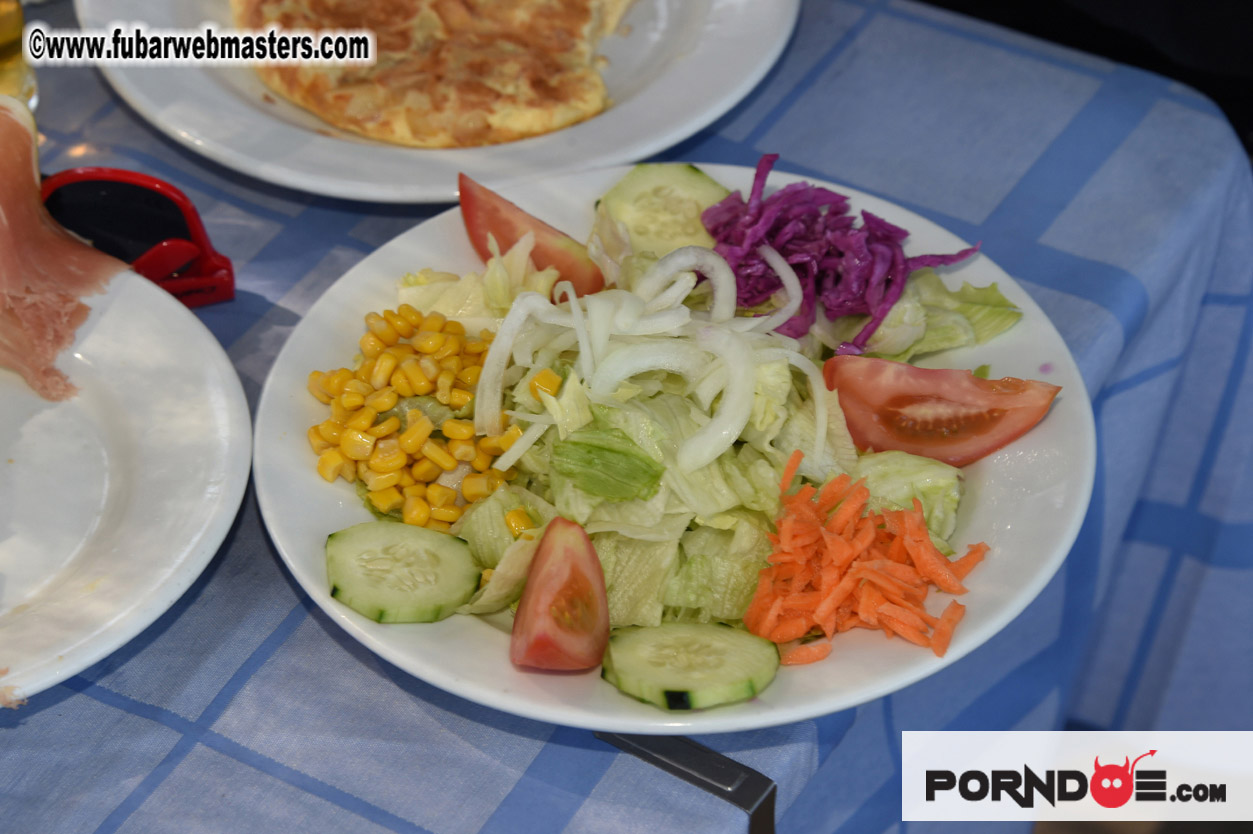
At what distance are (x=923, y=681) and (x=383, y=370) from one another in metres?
1.10

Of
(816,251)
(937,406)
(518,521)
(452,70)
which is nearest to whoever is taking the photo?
(518,521)

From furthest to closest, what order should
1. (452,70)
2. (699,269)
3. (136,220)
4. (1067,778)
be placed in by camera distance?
(1067,778), (452,70), (136,220), (699,269)

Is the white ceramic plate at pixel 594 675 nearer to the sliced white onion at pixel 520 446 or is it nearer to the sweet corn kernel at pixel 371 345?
the sweet corn kernel at pixel 371 345

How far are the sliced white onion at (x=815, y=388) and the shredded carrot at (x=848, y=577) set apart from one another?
4.6 inches

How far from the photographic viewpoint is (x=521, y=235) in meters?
1.82

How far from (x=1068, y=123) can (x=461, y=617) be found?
186 centimetres

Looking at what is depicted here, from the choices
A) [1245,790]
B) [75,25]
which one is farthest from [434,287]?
[1245,790]

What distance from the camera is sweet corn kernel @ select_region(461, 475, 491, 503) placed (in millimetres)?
1529

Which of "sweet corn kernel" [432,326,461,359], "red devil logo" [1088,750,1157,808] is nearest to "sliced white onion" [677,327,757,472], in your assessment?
"sweet corn kernel" [432,326,461,359]

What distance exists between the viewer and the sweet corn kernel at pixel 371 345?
5.47 ft

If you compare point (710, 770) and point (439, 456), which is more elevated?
point (439, 456)

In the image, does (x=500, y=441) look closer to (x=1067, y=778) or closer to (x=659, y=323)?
(x=659, y=323)

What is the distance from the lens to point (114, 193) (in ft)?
6.18

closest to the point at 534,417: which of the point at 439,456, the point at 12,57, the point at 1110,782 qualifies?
the point at 439,456
